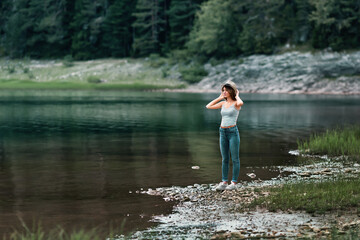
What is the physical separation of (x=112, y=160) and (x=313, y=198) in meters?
8.78

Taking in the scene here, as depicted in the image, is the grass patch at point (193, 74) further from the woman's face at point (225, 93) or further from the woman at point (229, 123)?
the woman's face at point (225, 93)

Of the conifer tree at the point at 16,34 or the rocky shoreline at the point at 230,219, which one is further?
the conifer tree at the point at 16,34

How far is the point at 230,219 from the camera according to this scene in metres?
10.0

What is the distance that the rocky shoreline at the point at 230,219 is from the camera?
29.8 ft

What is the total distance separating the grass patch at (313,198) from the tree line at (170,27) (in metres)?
69.9

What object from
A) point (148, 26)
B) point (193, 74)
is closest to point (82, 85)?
point (193, 74)

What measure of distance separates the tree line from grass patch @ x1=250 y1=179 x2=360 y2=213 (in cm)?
6989

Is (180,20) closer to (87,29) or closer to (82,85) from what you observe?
(87,29)

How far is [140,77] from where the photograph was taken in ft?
302

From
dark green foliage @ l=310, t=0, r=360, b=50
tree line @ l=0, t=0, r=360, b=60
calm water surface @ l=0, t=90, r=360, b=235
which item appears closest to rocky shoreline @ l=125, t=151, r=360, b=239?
calm water surface @ l=0, t=90, r=360, b=235

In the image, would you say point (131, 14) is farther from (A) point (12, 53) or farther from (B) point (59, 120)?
(B) point (59, 120)

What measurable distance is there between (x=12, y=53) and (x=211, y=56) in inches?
1864

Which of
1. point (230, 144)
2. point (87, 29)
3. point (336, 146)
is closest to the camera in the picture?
point (230, 144)

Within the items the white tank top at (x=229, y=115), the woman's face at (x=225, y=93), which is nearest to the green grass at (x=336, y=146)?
the white tank top at (x=229, y=115)
